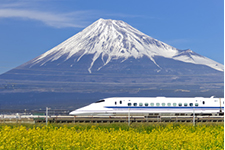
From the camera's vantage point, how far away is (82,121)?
5819cm

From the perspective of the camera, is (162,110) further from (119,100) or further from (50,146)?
(50,146)

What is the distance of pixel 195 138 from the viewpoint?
2823cm

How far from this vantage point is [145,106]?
75.7 metres

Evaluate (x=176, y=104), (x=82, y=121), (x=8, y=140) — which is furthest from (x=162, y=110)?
(x=8, y=140)

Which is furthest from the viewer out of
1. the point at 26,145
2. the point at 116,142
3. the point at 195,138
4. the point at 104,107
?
the point at 104,107

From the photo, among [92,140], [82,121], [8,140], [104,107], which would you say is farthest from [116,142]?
[104,107]

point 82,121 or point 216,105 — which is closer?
point 82,121

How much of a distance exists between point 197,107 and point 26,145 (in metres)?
55.6

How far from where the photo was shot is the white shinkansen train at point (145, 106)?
2908 inches

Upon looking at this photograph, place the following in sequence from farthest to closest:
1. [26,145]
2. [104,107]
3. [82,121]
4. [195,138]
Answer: [104,107], [82,121], [195,138], [26,145]

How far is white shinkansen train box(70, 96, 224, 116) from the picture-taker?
73.9 metres

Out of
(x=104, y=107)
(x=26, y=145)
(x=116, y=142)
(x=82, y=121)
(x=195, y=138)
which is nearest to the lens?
(x=26, y=145)

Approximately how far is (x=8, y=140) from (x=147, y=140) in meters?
7.70

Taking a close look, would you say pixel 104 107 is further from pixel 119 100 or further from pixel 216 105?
pixel 216 105
